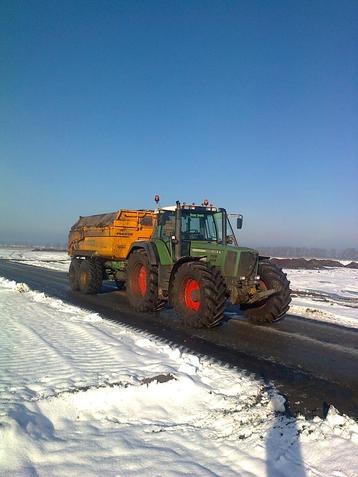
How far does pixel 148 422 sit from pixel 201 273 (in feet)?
14.5

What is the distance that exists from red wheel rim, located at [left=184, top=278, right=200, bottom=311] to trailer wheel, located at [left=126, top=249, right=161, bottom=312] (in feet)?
4.20

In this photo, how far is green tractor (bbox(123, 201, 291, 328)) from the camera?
8180 millimetres

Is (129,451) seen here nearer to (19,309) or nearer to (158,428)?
(158,428)

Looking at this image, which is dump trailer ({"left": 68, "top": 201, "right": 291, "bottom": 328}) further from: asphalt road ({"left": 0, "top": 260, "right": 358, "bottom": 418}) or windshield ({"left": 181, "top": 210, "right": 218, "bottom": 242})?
asphalt road ({"left": 0, "top": 260, "right": 358, "bottom": 418})

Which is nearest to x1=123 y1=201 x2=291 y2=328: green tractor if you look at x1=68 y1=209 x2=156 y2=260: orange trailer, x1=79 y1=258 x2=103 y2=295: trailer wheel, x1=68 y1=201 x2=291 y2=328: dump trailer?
x1=68 y1=201 x2=291 y2=328: dump trailer

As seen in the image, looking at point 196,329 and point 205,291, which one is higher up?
point 205,291

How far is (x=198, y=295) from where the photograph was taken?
822 centimetres

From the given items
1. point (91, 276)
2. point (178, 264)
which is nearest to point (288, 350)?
point (178, 264)

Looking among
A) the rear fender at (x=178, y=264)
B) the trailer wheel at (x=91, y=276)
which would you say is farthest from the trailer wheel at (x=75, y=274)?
the rear fender at (x=178, y=264)

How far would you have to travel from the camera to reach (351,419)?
3998 millimetres

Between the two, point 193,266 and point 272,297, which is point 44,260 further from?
point 272,297

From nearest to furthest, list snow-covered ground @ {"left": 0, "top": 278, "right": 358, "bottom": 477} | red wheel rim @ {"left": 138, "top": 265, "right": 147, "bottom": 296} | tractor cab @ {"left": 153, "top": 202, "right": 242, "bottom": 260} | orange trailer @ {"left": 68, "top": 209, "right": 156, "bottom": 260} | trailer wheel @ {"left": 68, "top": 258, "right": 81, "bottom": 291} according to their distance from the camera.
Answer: snow-covered ground @ {"left": 0, "top": 278, "right": 358, "bottom": 477} → tractor cab @ {"left": 153, "top": 202, "right": 242, "bottom": 260} → red wheel rim @ {"left": 138, "top": 265, "right": 147, "bottom": 296} → orange trailer @ {"left": 68, "top": 209, "right": 156, "bottom": 260} → trailer wheel @ {"left": 68, "top": 258, "right": 81, "bottom": 291}

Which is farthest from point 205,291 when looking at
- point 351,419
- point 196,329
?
point 351,419

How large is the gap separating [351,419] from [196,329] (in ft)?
14.3
